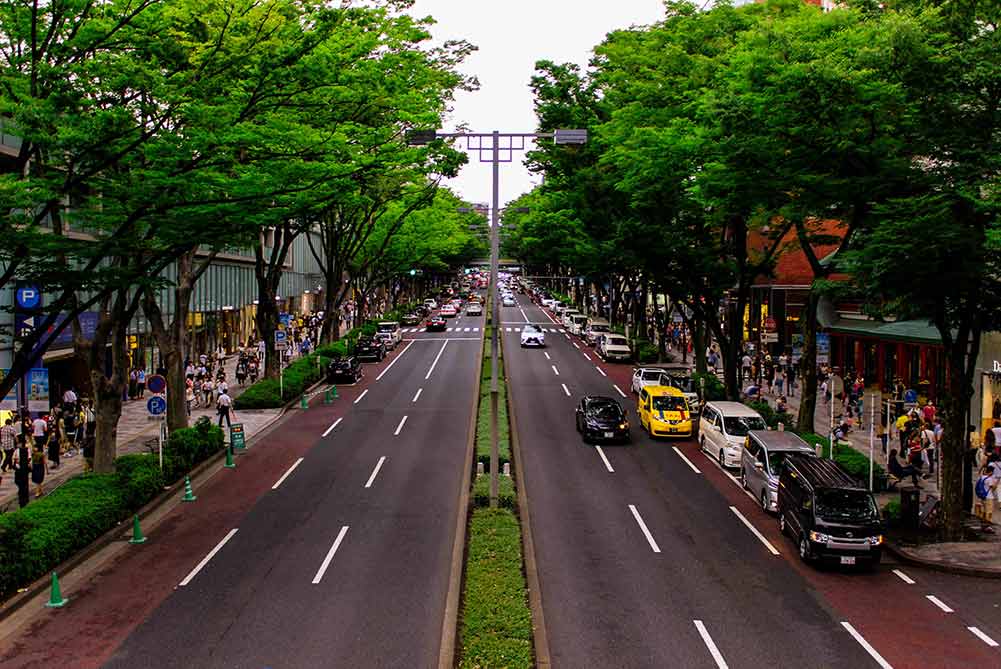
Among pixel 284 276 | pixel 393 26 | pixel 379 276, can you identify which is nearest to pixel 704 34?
pixel 393 26

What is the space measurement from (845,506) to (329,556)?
1119 cm

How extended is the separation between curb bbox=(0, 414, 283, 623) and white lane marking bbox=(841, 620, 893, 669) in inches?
577

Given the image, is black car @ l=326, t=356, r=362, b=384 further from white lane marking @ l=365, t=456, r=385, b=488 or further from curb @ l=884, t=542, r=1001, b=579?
curb @ l=884, t=542, r=1001, b=579

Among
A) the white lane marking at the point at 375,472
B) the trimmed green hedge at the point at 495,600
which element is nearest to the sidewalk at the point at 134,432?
the white lane marking at the point at 375,472

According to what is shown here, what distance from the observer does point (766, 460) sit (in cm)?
2342

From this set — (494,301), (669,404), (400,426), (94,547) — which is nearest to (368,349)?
(400,426)

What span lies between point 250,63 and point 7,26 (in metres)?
4.65

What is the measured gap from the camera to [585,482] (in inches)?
1022

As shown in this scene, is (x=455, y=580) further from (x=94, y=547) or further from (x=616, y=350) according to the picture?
(x=616, y=350)

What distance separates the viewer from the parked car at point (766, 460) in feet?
74.1

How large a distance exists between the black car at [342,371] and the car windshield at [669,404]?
1999cm

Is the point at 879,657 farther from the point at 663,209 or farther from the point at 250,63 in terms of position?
the point at 663,209

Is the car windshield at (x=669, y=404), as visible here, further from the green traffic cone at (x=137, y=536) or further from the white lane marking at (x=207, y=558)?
the green traffic cone at (x=137, y=536)

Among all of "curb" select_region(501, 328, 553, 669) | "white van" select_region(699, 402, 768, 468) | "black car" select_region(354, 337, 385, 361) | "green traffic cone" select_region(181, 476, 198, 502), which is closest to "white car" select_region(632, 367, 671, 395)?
"white van" select_region(699, 402, 768, 468)
